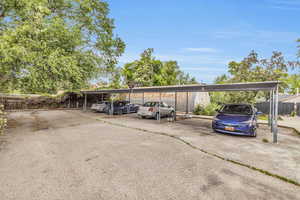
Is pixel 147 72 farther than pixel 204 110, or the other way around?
pixel 147 72

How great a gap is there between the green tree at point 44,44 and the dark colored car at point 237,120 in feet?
24.8

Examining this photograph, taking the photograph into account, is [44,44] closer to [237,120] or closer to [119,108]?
[237,120]

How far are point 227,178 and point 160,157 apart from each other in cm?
176

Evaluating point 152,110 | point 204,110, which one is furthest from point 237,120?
point 204,110

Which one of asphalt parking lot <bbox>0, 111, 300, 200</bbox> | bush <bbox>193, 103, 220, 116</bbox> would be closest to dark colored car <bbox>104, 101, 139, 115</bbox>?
bush <bbox>193, 103, 220, 116</bbox>

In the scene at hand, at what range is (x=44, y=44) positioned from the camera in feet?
20.5

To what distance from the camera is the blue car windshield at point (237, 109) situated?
720 cm

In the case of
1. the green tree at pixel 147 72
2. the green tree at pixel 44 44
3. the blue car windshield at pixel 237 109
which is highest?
the green tree at pixel 147 72

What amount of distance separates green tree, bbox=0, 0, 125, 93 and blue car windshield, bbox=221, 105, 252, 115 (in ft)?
25.9

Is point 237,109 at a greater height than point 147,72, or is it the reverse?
point 147,72

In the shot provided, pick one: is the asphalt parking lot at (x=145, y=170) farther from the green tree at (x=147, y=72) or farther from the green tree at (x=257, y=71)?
the green tree at (x=147, y=72)

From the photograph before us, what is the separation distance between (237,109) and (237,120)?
43.4 inches

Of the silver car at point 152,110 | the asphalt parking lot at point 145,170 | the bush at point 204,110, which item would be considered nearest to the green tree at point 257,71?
the bush at point 204,110

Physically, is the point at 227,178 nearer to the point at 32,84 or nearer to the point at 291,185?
the point at 291,185
